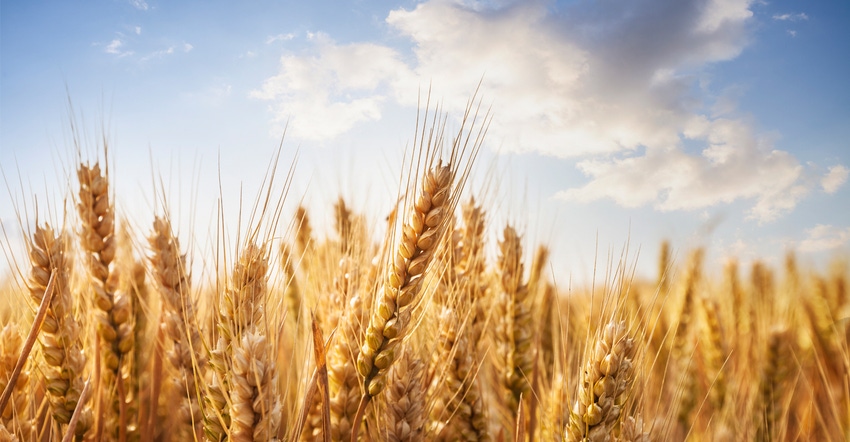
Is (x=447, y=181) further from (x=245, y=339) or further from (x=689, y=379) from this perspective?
(x=689, y=379)

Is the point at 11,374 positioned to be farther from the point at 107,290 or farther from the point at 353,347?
the point at 353,347

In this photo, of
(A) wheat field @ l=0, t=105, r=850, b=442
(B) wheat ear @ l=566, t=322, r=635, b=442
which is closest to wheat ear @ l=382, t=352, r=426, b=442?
(A) wheat field @ l=0, t=105, r=850, b=442

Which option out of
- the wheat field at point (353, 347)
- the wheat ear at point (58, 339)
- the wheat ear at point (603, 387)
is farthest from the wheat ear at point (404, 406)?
the wheat ear at point (58, 339)

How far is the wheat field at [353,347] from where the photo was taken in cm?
135

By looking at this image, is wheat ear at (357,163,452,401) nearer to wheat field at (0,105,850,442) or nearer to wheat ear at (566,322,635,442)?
wheat field at (0,105,850,442)

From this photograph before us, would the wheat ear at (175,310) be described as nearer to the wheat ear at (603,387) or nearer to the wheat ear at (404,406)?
the wheat ear at (404,406)

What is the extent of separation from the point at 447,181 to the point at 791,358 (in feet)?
9.10

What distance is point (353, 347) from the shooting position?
164 centimetres

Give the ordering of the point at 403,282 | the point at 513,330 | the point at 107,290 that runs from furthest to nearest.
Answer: the point at 513,330, the point at 107,290, the point at 403,282

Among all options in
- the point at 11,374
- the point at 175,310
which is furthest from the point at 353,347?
the point at 11,374

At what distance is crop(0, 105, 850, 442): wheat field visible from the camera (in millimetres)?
1354

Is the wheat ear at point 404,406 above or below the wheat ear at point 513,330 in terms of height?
below

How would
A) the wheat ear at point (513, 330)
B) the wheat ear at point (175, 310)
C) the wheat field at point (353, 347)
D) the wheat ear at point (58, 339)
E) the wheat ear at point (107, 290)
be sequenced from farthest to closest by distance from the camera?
1. the wheat ear at point (513, 330)
2. the wheat ear at point (107, 290)
3. the wheat ear at point (175, 310)
4. the wheat ear at point (58, 339)
5. the wheat field at point (353, 347)

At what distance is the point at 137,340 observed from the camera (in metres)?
2.51
